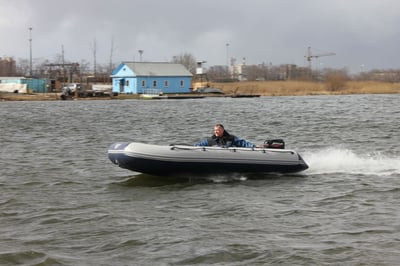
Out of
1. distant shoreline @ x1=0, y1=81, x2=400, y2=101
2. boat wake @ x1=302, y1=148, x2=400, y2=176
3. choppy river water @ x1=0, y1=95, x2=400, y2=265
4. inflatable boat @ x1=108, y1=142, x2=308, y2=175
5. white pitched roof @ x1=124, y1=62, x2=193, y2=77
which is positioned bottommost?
choppy river water @ x1=0, y1=95, x2=400, y2=265

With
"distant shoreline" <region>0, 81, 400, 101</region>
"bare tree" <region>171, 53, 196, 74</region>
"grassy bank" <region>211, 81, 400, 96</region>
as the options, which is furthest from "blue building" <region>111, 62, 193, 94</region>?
"bare tree" <region>171, 53, 196, 74</region>

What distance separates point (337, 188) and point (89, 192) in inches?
241

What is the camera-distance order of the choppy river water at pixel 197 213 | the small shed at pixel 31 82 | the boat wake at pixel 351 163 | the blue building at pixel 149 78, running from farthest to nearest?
the small shed at pixel 31 82, the blue building at pixel 149 78, the boat wake at pixel 351 163, the choppy river water at pixel 197 213

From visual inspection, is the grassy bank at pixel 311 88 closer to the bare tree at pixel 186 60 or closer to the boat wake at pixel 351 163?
the bare tree at pixel 186 60

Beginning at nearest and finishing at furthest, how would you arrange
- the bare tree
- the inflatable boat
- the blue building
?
1. the inflatable boat
2. the blue building
3. the bare tree

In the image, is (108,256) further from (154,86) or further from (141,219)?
(154,86)

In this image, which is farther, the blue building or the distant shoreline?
the distant shoreline

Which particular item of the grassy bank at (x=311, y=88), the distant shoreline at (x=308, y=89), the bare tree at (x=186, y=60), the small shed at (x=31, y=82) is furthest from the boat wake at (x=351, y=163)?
the bare tree at (x=186, y=60)

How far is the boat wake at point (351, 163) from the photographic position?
55.1 feet

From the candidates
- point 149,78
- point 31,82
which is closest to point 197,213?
point 149,78

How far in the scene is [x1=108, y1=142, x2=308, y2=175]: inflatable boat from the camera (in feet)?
45.5

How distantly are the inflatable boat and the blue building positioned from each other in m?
62.3

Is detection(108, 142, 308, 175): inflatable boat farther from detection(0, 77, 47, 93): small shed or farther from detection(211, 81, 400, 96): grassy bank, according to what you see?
detection(211, 81, 400, 96): grassy bank

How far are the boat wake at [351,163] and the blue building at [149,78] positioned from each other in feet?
190
